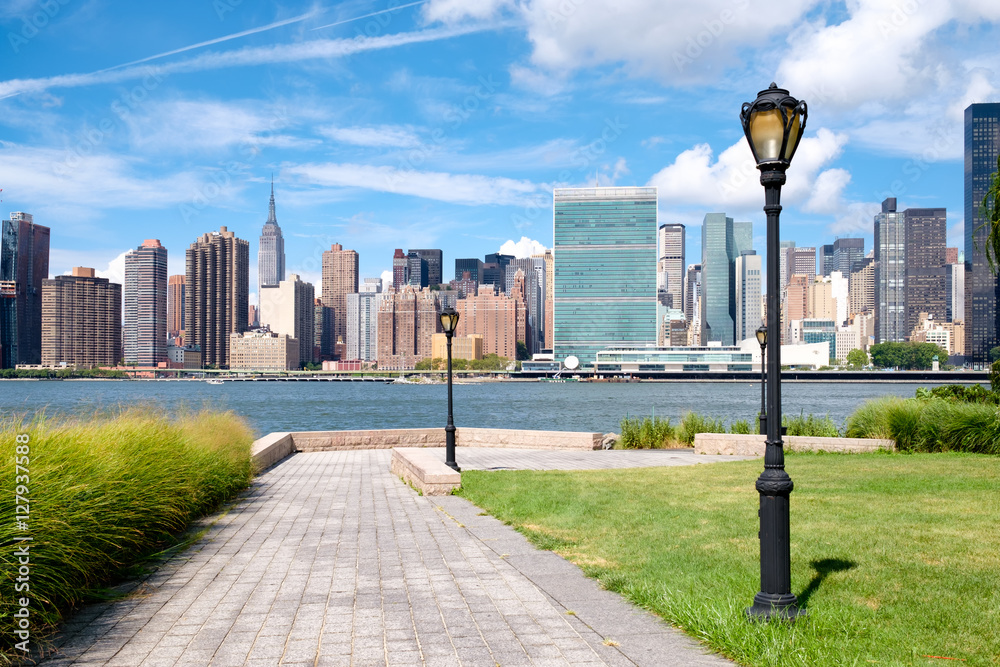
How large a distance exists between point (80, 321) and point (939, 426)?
19477 cm

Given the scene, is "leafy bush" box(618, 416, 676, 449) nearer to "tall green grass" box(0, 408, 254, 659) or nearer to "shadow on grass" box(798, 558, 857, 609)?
"tall green grass" box(0, 408, 254, 659)

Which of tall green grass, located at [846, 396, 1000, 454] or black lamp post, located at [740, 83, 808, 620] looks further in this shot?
tall green grass, located at [846, 396, 1000, 454]

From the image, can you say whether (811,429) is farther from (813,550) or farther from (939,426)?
(813,550)

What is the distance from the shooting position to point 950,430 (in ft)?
62.3

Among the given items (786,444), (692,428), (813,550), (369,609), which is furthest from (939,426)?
(369,609)

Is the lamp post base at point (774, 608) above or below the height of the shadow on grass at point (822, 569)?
above

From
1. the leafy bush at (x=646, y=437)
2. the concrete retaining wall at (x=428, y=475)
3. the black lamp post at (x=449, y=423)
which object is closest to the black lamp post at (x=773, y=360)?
the concrete retaining wall at (x=428, y=475)

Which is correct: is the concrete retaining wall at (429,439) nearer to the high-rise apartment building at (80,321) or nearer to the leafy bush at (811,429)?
the leafy bush at (811,429)

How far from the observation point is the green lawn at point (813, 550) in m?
5.29

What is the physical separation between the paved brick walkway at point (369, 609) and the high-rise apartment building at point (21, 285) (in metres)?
98.9

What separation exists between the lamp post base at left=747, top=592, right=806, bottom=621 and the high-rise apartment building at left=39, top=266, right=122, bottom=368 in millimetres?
182946

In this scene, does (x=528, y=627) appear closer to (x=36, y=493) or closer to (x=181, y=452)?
(x=36, y=493)

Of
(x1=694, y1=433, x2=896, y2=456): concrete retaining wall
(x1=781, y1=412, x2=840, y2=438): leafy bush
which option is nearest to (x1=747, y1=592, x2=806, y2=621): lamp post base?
(x1=694, y1=433, x2=896, y2=456): concrete retaining wall

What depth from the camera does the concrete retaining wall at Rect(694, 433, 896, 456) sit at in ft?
64.2
